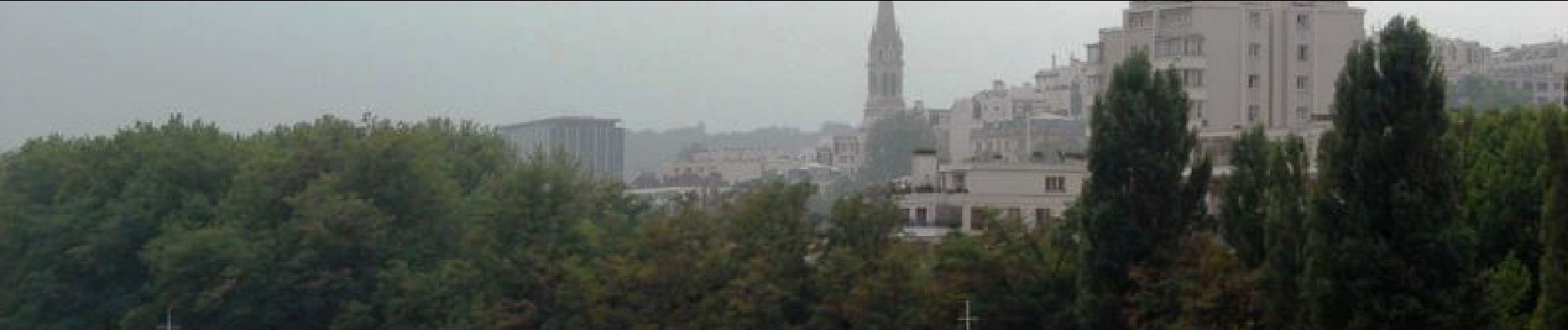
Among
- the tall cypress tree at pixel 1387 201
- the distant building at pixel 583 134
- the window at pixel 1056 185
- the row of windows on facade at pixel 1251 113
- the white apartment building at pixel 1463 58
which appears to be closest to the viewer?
the tall cypress tree at pixel 1387 201

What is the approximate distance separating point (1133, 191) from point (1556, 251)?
258 inches

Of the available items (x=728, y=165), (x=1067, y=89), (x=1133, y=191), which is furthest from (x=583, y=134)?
(x=1133, y=191)

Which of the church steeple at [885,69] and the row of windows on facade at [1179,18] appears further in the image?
the church steeple at [885,69]

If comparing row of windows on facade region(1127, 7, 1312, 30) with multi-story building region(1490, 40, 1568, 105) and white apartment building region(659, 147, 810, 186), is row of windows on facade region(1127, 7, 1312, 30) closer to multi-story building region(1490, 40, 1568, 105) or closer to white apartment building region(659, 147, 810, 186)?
multi-story building region(1490, 40, 1568, 105)

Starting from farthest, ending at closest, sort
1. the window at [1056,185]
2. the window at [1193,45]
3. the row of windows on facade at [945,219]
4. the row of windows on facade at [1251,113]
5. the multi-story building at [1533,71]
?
the multi-story building at [1533,71] < the window at [1193,45] < the row of windows on facade at [1251,113] < the window at [1056,185] < the row of windows on facade at [945,219]

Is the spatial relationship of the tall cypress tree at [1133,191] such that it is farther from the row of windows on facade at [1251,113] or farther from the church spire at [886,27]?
the church spire at [886,27]

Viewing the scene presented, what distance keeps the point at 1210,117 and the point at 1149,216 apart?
2294cm

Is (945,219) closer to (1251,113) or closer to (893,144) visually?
(1251,113)

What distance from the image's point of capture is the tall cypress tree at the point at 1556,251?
76.6 ft

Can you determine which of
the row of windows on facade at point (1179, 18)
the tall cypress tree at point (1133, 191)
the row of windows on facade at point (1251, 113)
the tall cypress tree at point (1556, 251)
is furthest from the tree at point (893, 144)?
the tall cypress tree at point (1556, 251)

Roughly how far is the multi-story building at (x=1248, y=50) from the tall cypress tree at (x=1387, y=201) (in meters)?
25.2

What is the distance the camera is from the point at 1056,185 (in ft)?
151

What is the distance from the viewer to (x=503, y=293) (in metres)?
35.9

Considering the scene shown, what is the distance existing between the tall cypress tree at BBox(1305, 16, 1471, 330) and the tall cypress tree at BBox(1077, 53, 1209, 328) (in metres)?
3.45
